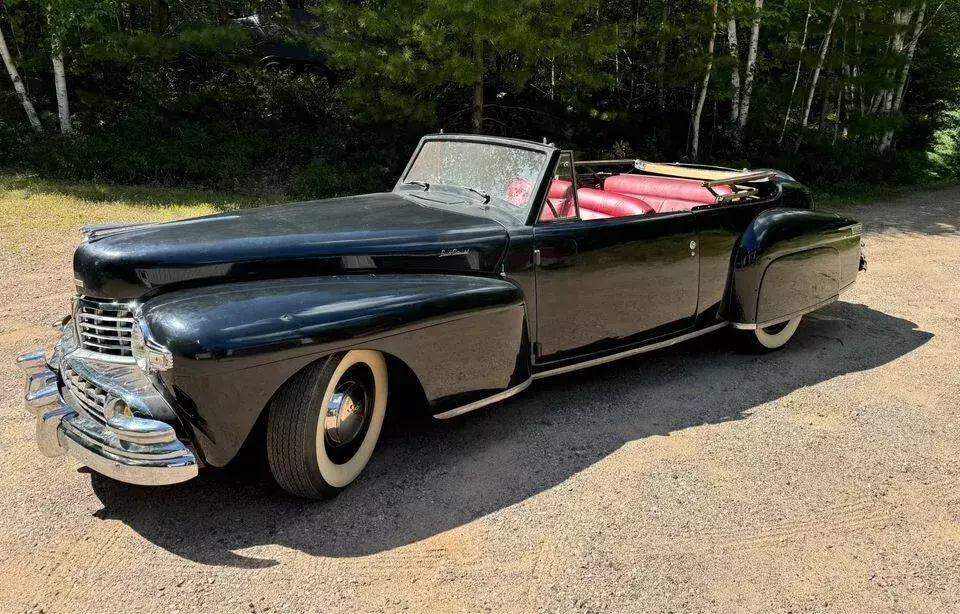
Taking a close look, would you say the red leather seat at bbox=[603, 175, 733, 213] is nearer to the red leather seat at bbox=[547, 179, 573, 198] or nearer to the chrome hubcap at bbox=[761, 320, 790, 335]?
the red leather seat at bbox=[547, 179, 573, 198]

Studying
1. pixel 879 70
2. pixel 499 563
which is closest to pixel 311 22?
pixel 879 70

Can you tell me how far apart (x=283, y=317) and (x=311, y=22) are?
1377 centimetres

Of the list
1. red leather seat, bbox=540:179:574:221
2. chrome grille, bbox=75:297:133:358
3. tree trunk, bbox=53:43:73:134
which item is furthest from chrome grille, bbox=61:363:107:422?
tree trunk, bbox=53:43:73:134

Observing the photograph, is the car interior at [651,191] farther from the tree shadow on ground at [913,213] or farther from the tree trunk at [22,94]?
the tree trunk at [22,94]

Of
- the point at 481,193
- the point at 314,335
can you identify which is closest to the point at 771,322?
the point at 481,193

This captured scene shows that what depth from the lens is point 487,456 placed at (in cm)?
353

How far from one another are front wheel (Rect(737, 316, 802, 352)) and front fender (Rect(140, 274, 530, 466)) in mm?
2114

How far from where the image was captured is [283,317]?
276 centimetres

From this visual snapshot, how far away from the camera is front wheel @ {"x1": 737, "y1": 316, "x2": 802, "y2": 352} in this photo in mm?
4902

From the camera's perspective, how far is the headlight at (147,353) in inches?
102

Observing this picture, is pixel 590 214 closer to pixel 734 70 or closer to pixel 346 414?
pixel 346 414

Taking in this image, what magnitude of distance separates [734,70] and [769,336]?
12.0 meters

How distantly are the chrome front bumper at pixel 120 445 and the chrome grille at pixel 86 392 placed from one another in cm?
3

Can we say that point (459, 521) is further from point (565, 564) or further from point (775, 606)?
point (775, 606)
